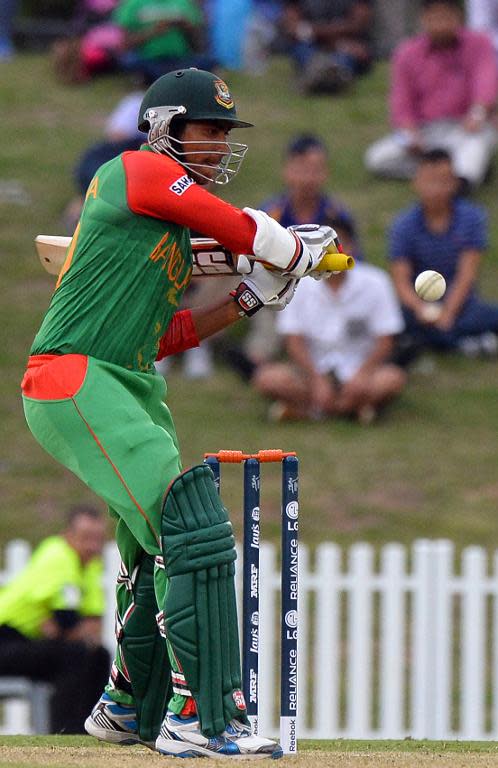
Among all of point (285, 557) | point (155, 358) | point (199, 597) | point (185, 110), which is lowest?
point (199, 597)

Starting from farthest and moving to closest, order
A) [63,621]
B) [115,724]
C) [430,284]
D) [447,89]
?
[447,89], [63,621], [115,724], [430,284]

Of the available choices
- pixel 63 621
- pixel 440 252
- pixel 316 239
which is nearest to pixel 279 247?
pixel 316 239

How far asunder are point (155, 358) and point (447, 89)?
812 centimetres

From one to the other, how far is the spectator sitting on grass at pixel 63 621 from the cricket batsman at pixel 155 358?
11.0ft

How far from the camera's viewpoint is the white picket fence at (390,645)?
8758 millimetres

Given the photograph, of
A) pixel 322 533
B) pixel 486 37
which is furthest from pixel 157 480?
pixel 486 37

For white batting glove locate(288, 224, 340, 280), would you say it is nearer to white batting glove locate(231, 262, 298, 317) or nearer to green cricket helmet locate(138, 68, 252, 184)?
white batting glove locate(231, 262, 298, 317)

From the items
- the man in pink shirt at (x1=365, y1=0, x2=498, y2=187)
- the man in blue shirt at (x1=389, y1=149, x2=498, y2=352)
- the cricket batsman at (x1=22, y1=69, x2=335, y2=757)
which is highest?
the man in pink shirt at (x1=365, y1=0, x2=498, y2=187)

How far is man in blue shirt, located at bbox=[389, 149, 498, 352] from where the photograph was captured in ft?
36.0

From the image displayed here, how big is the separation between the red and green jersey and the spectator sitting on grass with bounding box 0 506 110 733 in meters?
3.74

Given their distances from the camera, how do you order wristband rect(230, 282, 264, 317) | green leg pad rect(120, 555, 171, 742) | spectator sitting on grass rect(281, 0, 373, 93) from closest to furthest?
wristband rect(230, 282, 264, 317) < green leg pad rect(120, 555, 171, 742) < spectator sitting on grass rect(281, 0, 373, 93)

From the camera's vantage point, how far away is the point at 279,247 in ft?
16.5

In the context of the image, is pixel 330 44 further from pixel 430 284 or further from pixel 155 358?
pixel 155 358

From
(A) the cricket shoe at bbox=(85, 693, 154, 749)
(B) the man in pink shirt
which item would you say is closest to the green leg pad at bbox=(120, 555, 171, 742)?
(A) the cricket shoe at bbox=(85, 693, 154, 749)
